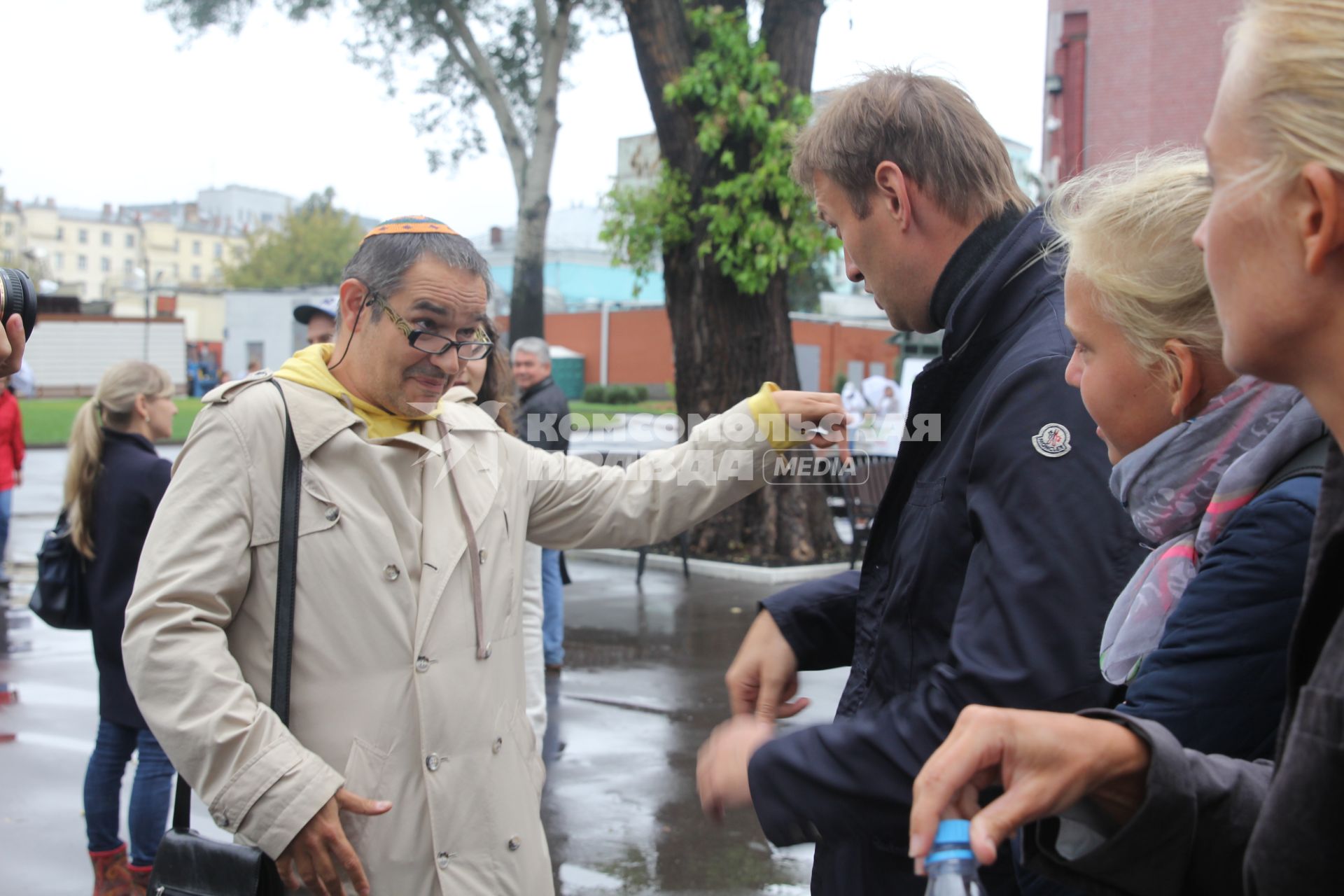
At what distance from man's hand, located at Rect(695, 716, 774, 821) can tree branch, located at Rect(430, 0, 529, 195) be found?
49.7 ft

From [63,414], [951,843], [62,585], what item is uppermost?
[951,843]

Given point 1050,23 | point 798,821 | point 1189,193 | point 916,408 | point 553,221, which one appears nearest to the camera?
point 1189,193

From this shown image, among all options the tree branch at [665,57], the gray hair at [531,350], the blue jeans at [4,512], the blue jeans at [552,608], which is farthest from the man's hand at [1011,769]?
the blue jeans at [4,512]

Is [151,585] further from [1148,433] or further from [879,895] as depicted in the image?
[1148,433]

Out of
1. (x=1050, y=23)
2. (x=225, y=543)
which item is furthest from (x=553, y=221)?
(x=225, y=543)

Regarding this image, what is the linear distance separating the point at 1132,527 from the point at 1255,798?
18.1 inches

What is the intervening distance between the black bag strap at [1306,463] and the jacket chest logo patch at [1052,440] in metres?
0.30

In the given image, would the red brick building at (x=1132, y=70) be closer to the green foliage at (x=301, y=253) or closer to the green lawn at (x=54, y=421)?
the green lawn at (x=54, y=421)

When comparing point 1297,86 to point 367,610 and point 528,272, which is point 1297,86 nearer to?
point 367,610

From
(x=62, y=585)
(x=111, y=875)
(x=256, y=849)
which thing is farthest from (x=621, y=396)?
(x=256, y=849)

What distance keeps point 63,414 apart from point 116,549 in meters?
34.9

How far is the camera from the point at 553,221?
75875mm

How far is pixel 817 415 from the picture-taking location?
8.86 ft

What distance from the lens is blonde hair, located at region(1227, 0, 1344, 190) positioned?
0.92m
